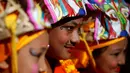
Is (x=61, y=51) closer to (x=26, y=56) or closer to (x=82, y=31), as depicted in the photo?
(x=82, y=31)

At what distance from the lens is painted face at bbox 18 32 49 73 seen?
1411 mm

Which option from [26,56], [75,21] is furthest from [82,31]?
[26,56]

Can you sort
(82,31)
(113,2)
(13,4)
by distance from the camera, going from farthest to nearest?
(113,2)
(82,31)
(13,4)

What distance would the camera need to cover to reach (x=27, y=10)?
137cm

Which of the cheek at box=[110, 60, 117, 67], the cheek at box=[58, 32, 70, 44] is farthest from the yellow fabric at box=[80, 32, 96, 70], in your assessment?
the cheek at box=[58, 32, 70, 44]

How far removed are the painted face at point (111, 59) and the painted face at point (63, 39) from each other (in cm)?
43

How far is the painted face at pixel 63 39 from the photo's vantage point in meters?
1.77

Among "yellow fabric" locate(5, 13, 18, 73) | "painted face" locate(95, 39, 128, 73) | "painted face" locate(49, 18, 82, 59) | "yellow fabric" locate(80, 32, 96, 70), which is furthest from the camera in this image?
"painted face" locate(95, 39, 128, 73)

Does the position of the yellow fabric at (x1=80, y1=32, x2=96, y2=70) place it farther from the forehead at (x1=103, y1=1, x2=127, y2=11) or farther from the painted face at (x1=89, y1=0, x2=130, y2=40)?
the forehead at (x1=103, y1=1, x2=127, y2=11)

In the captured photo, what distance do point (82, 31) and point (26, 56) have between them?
642mm

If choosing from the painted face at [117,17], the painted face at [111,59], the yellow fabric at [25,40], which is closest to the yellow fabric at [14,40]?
the yellow fabric at [25,40]

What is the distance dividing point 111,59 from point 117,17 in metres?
0.24

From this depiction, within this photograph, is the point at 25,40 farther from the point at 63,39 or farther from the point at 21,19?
the point at 63,39

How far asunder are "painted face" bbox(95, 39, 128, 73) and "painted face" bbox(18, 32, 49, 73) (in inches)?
32.3
